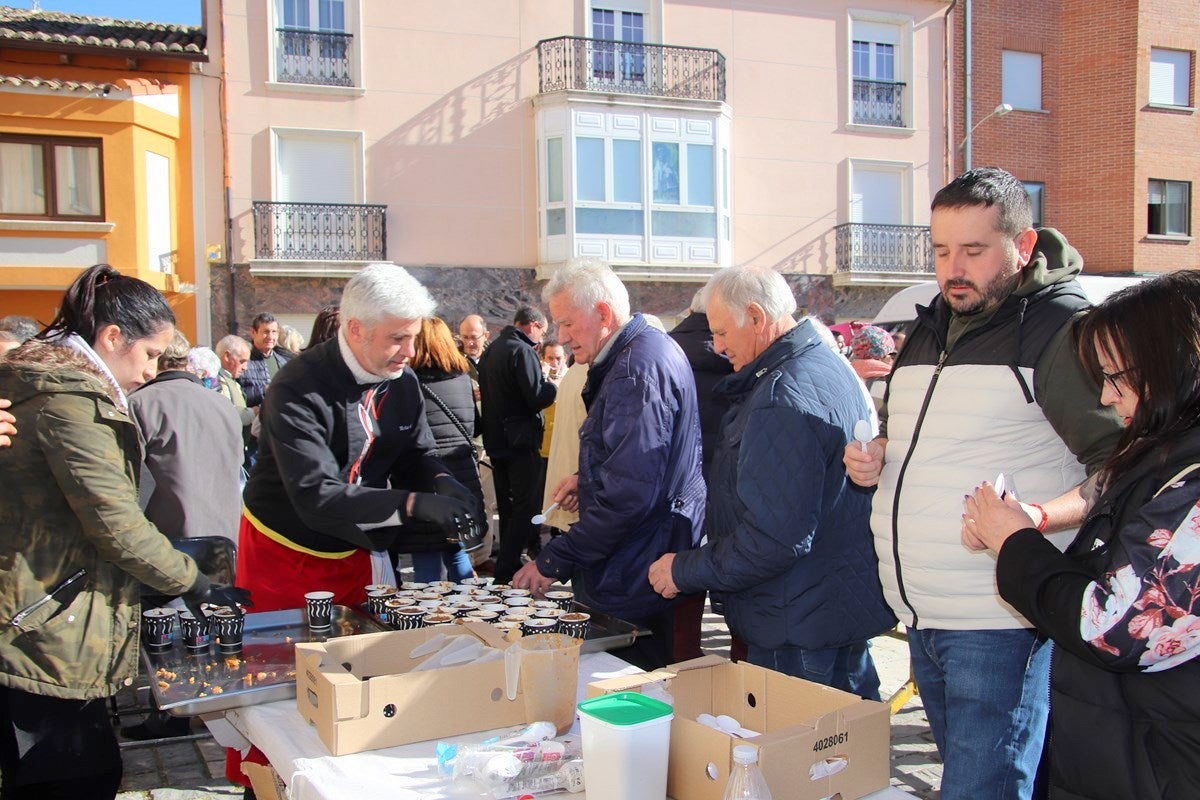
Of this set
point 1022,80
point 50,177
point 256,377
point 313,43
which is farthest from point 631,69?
point 256,377

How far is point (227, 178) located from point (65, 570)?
13582 mm

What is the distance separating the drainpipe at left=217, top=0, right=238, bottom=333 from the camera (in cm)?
1457

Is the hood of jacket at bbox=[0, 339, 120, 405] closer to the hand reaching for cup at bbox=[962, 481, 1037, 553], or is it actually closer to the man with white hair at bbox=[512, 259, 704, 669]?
the man with white hair at bbox=[512, 259, 704, 669]

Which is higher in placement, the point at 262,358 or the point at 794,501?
the point at 262,358

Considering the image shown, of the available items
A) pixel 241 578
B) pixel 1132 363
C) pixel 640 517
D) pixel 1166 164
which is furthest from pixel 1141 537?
pixel 1166 164

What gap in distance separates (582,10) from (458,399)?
42.4 ft

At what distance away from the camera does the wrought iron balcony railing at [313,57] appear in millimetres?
15023

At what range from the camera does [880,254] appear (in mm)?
18141

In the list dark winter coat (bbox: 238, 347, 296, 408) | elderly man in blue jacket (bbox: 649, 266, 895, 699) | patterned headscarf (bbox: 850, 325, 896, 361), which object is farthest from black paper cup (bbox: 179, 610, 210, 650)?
dark winter coat (bbox: 238, 347, 296, 408)

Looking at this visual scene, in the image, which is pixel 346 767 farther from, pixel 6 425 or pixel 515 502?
pixel 515 502

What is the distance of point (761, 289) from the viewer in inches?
108

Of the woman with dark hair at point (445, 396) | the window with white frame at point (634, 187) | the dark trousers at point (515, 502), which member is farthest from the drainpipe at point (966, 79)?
the woman with dark hair at point (445, 396)

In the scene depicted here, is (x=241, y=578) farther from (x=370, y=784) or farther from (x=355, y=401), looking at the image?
(x=370, y=784)

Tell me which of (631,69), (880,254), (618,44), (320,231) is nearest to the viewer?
(320,231)
